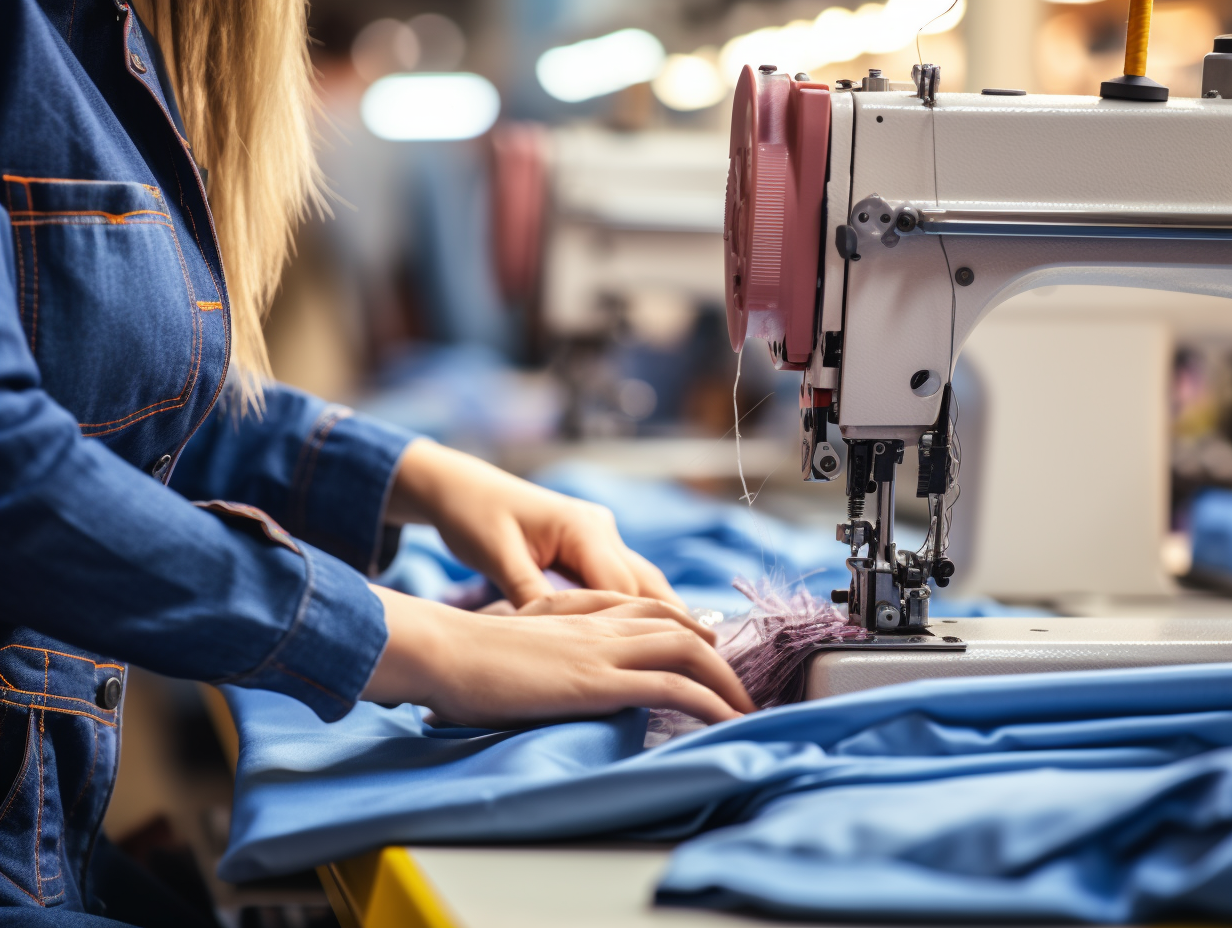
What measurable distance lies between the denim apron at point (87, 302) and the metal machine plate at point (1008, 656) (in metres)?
0.52

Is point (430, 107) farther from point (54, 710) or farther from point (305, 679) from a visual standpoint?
point (305, 679)

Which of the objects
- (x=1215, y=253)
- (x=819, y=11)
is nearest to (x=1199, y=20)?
(x=819, y=11)

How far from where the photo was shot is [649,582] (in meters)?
1.02

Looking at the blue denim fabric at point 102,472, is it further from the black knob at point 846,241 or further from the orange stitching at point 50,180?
the black knob at point 846,241

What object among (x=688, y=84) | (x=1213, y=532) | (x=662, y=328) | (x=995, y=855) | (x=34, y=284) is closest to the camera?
(x=995, y=855)

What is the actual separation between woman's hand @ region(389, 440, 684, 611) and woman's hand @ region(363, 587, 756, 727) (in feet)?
0.81

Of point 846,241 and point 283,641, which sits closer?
point 283,641

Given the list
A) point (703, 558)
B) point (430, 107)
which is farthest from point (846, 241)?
point (430, 107)

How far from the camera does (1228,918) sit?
476 millimetres

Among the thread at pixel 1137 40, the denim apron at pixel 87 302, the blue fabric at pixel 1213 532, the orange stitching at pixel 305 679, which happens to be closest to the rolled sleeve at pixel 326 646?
the orange stitching at pixel 305 679

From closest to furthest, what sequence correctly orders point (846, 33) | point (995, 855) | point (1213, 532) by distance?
1. point (995, 855)
2. point (1213, 532)
3. point (846, 33)

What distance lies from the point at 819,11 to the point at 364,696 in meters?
2.55

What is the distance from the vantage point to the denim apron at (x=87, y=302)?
72 centimetres

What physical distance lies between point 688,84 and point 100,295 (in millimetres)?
3532
